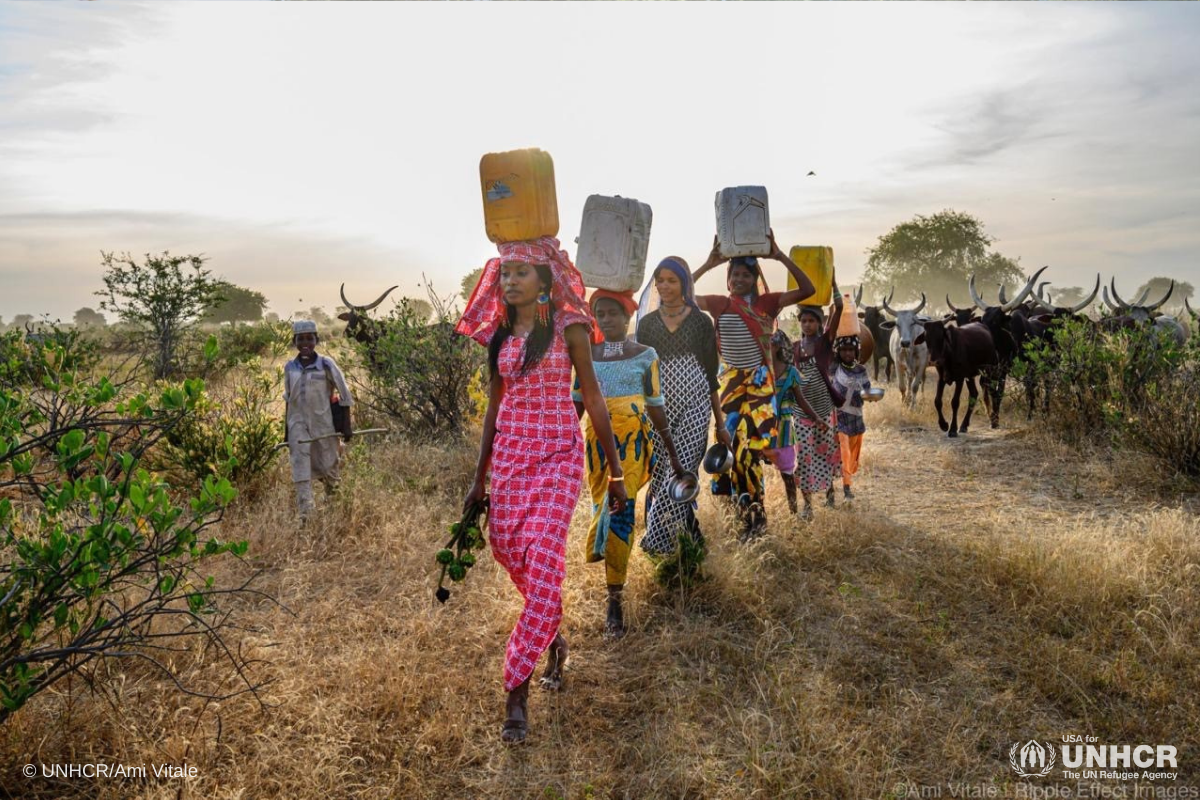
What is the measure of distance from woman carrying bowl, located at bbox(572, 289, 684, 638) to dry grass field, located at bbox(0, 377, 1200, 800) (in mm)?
289

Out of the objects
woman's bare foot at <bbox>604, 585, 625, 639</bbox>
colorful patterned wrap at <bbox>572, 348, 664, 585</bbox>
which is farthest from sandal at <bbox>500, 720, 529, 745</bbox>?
colorful patterned wrap at <bbox>572, 348, 664, 585</bbox>

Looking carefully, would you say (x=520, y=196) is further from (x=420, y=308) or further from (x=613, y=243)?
(x=420, y=308)

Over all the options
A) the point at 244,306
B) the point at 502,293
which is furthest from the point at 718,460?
the point at 244,306

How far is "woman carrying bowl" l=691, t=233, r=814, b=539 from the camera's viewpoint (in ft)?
16.5

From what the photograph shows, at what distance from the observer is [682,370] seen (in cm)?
448

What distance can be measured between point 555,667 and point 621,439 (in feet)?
3.80

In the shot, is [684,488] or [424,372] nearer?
[684,488]

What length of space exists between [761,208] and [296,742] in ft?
Result: 12.7

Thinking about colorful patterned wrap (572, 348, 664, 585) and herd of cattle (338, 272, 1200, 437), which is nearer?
colorful patterned wrap (572, 348, 664, 585)

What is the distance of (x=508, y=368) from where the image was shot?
3119 mm

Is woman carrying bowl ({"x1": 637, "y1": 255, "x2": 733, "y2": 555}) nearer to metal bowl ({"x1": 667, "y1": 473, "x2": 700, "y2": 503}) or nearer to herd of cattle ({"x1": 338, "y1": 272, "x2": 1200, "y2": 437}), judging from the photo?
metal bowl ({"x1": 667, "y1": 473, "x2": 700, "y2": 503})

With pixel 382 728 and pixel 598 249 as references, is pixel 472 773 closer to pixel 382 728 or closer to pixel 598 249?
pixel 382 728

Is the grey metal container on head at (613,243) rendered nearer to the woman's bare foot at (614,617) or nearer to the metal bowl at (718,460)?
the metal bowl at (718,460)

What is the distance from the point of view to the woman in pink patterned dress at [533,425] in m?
2.95
